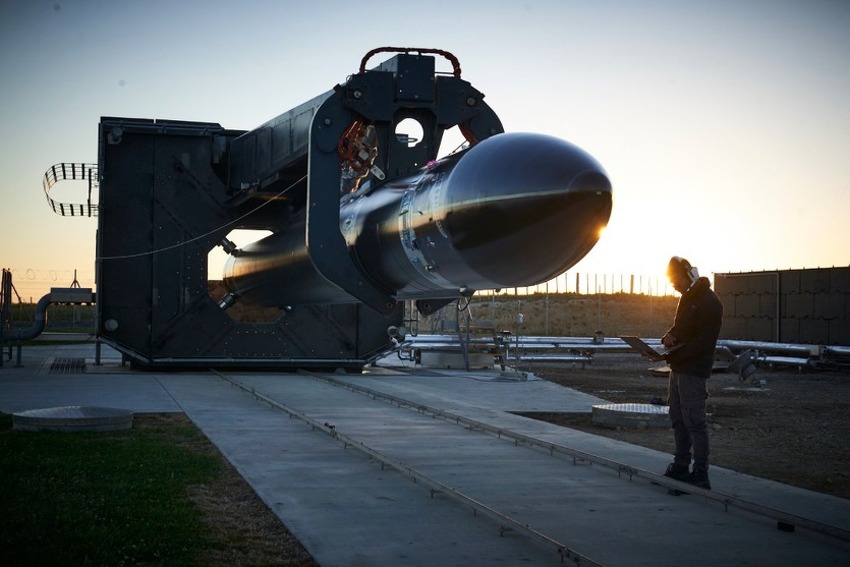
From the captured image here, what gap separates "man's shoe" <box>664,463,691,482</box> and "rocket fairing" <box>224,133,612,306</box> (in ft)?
7.21

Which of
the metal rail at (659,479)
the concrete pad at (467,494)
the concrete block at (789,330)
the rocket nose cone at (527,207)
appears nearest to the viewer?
the concrete pad at (467,494)

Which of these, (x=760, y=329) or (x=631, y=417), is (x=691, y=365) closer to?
(x=631, y=417)

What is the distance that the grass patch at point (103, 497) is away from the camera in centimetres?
621

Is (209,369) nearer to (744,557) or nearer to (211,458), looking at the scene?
(211,458)

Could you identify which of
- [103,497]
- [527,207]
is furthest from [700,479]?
[103,497]

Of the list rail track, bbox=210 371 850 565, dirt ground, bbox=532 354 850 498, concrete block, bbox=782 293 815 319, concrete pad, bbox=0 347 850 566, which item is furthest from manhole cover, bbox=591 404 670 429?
concrete block, bbox=782 293 815 319

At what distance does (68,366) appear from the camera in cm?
2375

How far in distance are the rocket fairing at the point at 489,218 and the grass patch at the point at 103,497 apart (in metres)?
2.79

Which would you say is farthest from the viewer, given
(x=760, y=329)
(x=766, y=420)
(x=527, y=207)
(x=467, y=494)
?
(x=760, y=329)

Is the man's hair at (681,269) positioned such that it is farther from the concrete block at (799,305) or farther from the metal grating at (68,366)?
the concrete block at (799,305)

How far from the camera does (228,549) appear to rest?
21.0 feet

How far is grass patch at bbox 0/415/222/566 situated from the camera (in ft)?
20.4

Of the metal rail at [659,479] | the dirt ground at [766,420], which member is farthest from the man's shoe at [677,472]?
the dirt ground at [766,420]

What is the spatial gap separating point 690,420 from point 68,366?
61.2 feet
